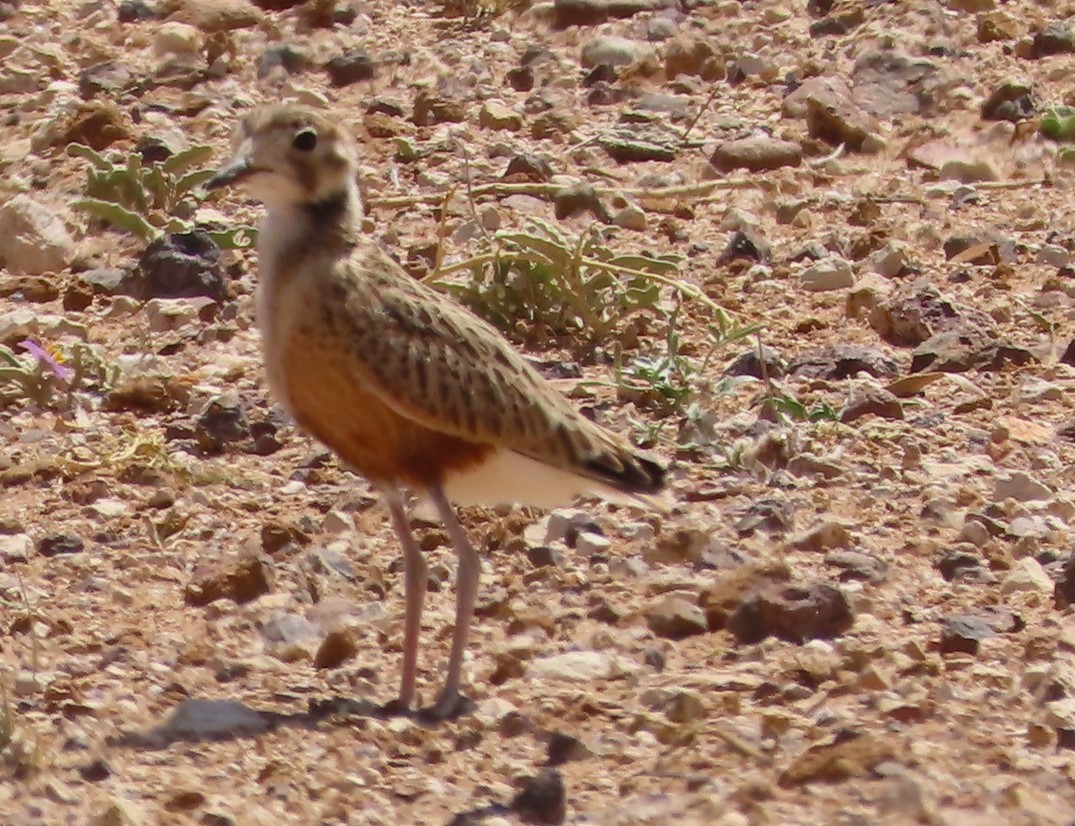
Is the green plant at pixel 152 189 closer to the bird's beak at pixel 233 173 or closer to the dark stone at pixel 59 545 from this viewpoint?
the dark stone at pixel 59 545

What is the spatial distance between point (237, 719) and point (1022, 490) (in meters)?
2.46

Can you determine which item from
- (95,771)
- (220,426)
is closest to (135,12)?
(220,426)

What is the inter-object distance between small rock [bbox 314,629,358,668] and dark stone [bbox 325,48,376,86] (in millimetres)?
4293

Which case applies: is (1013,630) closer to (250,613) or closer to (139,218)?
(250,613)

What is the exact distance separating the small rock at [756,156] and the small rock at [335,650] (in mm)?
3730

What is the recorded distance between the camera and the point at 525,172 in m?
8.13

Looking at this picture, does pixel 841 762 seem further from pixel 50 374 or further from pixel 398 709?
pixel 50 374

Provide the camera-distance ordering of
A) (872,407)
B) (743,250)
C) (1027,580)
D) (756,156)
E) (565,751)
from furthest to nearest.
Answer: (756,156) < (743,250) < (872,407) < (1027,580) < (565,751)

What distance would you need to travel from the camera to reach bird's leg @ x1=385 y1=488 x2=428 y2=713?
5004mm

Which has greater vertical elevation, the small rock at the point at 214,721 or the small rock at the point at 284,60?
the small rock at the point at 284,60

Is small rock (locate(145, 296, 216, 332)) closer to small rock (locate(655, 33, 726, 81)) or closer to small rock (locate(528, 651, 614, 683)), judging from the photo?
small rock (locate(528, 651, 614, 683))

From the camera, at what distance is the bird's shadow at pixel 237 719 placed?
4.69 metres

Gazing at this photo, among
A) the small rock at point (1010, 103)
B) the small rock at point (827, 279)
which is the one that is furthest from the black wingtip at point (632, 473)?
the small rock at point (1010, 103)

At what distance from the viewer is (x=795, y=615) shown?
519 centimetres
